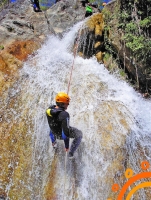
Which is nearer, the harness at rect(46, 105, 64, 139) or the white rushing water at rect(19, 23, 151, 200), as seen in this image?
the harness at rect(46, 105, 64, 139)

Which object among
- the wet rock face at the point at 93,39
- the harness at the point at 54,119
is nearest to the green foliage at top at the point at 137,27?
the wet rock face at the point at 93,39

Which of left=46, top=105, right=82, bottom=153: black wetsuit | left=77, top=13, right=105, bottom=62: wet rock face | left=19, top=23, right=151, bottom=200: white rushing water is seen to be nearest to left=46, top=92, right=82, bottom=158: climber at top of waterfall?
left=46, top=105, right=82, bottom=153: black wetsuit

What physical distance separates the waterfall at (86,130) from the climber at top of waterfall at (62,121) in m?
0.53

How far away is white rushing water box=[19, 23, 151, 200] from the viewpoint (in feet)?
17.3

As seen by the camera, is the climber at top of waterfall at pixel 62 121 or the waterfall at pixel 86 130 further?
the waterfall at pixel 86 130

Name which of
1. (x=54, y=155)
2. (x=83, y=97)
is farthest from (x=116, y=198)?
(x=83, y=97)

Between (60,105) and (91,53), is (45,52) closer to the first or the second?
(91,53)

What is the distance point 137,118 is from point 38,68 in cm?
397

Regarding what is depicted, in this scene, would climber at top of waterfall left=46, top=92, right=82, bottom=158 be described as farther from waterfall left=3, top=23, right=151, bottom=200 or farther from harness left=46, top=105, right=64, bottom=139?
waterfall left=3, top=23, right=151, bottom=200

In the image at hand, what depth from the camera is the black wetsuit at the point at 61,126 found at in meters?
4.73

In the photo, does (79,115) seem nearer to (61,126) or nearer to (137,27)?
(61,126)

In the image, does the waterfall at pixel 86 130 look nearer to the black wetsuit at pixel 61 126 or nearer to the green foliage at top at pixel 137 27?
the black wetsuit at pixel 61 126

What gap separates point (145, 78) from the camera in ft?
30.0

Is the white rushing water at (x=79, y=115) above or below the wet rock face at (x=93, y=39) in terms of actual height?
below
